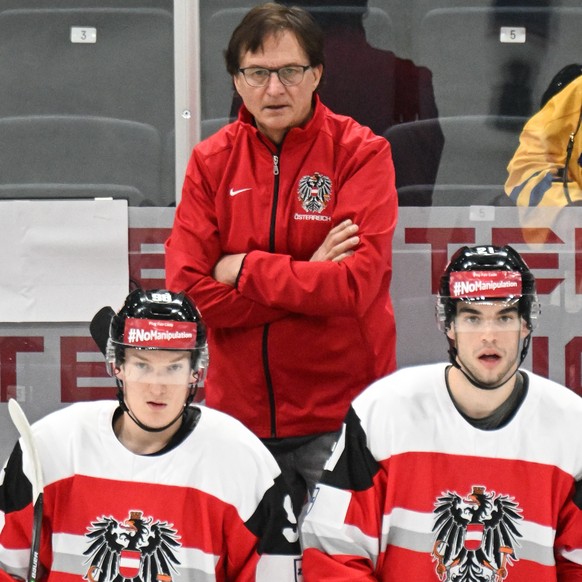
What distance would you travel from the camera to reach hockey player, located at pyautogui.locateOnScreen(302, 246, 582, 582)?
1808 mm

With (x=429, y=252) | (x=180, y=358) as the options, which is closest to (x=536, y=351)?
(x=429, y=252)

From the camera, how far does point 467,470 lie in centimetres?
184

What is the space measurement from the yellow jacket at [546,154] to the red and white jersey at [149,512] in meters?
1.21

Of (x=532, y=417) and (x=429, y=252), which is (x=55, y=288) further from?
(x=532, y=417)

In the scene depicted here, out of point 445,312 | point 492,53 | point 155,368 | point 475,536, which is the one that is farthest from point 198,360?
point 492,53

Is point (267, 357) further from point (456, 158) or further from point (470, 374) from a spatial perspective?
point (456, 158)

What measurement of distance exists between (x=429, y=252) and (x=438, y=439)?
0.96 meters

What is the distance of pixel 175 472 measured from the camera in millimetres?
1815

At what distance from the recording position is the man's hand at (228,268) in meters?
2.21

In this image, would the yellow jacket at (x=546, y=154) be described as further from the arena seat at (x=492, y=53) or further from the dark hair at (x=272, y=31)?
the dark hair at (x=272, y=31)

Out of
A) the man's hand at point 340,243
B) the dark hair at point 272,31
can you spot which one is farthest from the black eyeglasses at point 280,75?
the man's hand at point 340,243

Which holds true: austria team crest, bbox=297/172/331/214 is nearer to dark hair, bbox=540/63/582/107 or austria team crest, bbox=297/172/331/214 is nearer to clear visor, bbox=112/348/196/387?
clear visor, bbox=112/348/196/387

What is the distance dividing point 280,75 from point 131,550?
1018mm

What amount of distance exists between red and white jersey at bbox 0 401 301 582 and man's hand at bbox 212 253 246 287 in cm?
46
